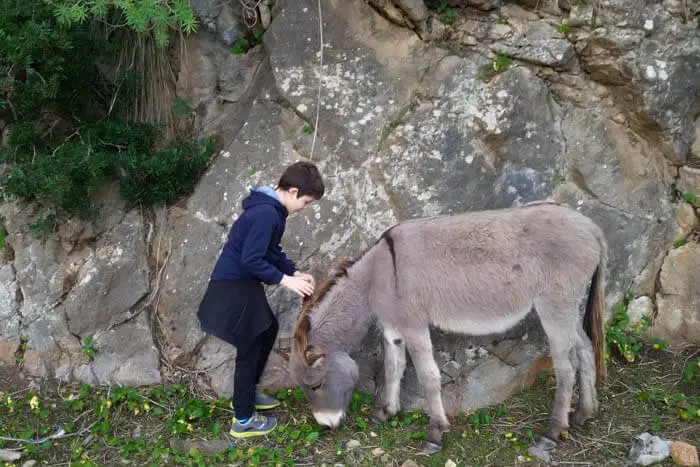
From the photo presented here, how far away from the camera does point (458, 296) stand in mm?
3469

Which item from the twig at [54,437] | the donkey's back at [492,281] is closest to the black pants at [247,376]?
the donkey's back at [492,281]

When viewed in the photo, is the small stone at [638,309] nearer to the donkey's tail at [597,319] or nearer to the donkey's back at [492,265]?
the donkey's tail at [597,319]

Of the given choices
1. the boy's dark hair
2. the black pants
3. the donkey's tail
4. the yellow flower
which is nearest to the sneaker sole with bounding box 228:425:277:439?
the black pants

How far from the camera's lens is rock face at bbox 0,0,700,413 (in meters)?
4.11

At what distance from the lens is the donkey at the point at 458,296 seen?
3.38 m

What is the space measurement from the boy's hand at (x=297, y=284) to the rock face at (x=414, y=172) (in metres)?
0.77

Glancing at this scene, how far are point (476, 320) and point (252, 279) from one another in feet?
4.78

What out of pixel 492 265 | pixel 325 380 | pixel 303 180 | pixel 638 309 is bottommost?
pixel 638 309

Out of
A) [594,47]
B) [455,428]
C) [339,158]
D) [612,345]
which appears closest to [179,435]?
[455,428]

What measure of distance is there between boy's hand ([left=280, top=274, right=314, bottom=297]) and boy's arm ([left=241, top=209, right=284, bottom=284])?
0.30 feet

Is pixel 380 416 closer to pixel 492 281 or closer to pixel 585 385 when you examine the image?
pixel 492 281

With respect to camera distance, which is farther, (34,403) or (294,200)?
(34,403)

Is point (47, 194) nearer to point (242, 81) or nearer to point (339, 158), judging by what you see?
point (242, 81)

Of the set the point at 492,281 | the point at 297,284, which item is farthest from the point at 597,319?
the point at 297,284
